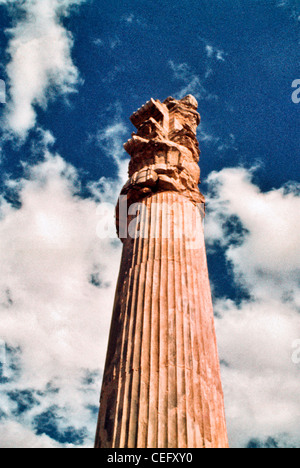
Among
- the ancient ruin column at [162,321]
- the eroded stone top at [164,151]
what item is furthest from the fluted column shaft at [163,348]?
the eroded stone top at [164,151]

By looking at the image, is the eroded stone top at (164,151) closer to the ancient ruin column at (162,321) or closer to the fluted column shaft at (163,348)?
the ancient ruin column at (162,321)

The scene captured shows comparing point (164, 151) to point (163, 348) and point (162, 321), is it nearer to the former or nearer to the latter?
point (162, 321)

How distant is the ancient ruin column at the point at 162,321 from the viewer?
21.6ft

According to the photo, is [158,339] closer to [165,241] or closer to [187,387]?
[187,387]

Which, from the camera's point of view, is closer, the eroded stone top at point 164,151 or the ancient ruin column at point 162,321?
the ancient ruin column at point 162,321

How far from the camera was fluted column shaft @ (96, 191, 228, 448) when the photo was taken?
6535mm

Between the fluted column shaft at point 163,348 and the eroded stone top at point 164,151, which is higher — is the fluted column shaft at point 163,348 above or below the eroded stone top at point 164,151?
below

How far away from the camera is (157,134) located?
40.6 ft

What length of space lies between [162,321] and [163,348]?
61 cm

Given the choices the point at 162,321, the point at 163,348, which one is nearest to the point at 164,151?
the point at 162,321

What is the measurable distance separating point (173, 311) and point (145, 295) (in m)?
0.77

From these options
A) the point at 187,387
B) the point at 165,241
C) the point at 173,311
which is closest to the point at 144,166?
the point at 165,241

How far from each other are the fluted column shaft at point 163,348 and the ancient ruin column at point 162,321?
0.02 meters
